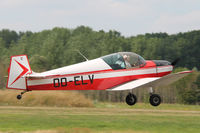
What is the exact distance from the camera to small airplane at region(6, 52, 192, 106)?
15477 millimetres

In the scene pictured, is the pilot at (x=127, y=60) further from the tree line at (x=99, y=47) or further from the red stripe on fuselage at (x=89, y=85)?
the tree line at (x=99, y=47)

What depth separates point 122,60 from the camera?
51.9 feet

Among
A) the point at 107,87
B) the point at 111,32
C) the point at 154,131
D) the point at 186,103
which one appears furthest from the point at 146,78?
the point at 111,32

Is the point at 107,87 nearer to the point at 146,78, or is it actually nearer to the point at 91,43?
the point at 146,78

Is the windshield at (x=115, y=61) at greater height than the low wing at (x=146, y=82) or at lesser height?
greater

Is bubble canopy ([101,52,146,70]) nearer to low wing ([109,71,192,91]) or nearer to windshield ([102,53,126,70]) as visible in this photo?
windshield ([102,53,126,70])

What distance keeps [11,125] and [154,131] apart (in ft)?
18.0

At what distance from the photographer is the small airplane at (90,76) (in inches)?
609

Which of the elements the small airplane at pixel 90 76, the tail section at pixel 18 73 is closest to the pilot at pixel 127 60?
the small airplane at pixel 90 76

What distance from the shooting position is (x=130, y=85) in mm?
15594

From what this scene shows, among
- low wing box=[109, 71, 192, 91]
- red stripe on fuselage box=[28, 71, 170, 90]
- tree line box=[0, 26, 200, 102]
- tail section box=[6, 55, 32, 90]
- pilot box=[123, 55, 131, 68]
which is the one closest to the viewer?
low wing box=[109, 71, 192, 91]

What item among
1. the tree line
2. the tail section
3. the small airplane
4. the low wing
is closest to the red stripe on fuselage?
the small airplane

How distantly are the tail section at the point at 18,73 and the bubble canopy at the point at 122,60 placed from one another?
3116 millimetres

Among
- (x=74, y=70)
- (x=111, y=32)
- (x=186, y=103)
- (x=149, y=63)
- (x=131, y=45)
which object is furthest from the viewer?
(x=111, y=32)
